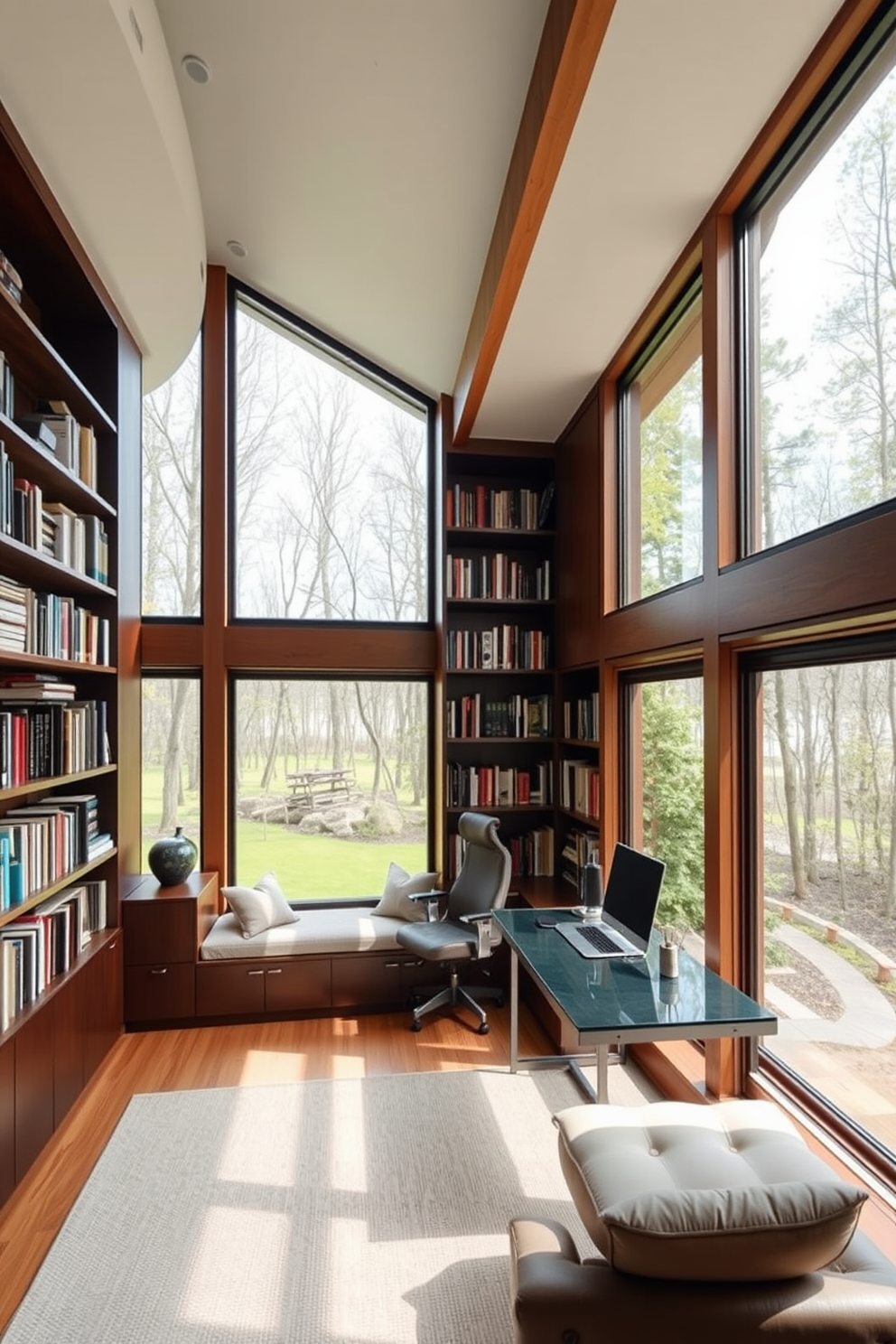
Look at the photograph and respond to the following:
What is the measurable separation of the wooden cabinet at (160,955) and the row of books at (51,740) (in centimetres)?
85

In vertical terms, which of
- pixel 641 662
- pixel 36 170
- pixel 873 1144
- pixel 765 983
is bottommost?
pixel 873 1144

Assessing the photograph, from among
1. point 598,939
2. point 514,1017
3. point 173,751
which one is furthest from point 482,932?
point 173,751

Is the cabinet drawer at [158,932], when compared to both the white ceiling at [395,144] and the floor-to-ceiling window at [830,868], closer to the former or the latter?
the floor-to-ceiling window at [830,868]

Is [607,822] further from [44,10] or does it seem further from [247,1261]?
[44,10]

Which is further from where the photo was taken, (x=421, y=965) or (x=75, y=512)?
(x=421, y=965)

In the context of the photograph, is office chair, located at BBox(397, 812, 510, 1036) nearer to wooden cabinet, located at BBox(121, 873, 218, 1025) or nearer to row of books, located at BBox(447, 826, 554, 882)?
row of books, located at BBox(447, 826, 554, 882)

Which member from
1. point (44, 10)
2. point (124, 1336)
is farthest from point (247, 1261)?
point (44, 10)

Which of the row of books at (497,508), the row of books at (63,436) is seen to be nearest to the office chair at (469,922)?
the row of books at (497,508)

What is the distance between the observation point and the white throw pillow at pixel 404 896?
13.5 ft

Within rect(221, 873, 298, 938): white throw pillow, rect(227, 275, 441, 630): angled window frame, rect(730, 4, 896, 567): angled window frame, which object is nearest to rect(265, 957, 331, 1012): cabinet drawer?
rect(221, 873, 298, 938): white throw pillow

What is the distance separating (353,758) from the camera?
4.57 metres

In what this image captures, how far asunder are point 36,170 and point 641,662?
3.17 meters

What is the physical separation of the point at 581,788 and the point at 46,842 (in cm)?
269

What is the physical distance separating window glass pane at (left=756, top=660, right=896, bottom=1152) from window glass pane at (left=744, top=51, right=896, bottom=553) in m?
0.52
